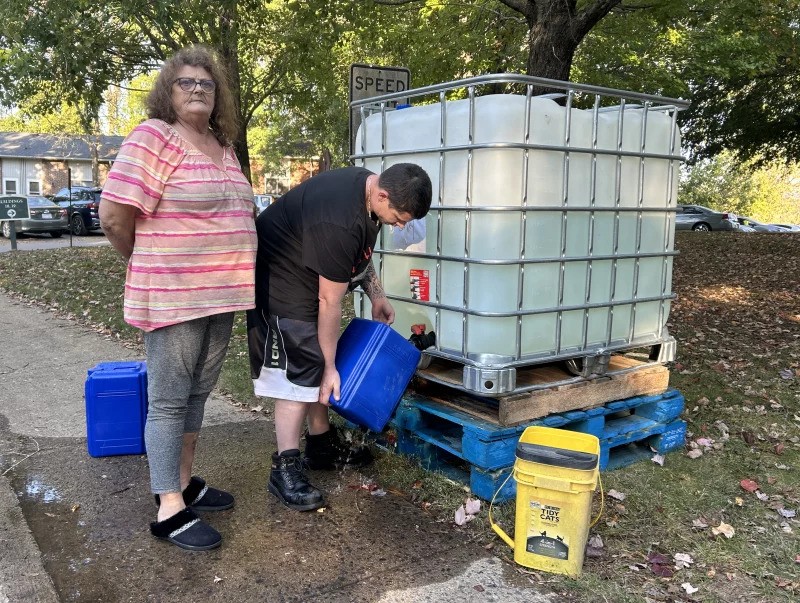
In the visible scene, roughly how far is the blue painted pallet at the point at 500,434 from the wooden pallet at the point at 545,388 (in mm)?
52

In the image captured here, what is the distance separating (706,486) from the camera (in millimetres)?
3557

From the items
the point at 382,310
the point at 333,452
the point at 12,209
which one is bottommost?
the point at 333,452

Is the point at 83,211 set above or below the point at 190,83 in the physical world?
below

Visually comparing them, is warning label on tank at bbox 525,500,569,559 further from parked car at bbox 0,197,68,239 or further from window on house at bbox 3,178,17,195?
window on house at bbox 3,178,17,195

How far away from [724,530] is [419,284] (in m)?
1.88

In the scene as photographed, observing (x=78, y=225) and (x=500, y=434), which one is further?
(x=78, y=225)

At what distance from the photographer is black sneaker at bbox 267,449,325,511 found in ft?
10.6

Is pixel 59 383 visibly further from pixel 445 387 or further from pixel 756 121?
pixel 756 121

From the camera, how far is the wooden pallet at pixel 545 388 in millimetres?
3362

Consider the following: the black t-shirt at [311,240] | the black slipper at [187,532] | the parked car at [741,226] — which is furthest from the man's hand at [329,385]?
the parked car at [741,226]

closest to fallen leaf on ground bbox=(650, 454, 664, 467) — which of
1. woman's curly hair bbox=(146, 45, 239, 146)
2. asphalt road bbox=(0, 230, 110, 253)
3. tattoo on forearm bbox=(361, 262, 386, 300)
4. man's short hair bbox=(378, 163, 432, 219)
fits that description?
tattoo on forearm bbox=(361, 262, 386, 300)

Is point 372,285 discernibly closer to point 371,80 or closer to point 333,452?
point 333,452

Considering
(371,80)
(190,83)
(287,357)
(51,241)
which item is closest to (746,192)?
(51,241)

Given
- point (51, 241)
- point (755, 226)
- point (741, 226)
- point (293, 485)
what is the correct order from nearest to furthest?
point (293, 485), point (51, 241), point (741, 226), point (755, 226)
